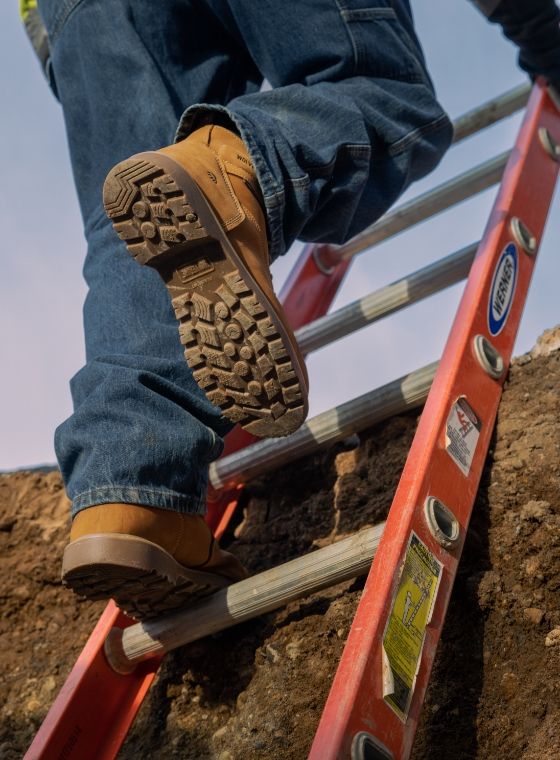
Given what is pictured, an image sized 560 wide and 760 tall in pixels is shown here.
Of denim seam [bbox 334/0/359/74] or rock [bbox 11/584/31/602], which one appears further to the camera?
rock [bbox 11/584/31/602]

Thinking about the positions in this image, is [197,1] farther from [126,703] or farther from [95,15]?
[126,703]

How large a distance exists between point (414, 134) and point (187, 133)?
0.37 m

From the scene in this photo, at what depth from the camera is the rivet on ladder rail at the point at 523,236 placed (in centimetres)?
158

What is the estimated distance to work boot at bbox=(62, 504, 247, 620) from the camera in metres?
1.06

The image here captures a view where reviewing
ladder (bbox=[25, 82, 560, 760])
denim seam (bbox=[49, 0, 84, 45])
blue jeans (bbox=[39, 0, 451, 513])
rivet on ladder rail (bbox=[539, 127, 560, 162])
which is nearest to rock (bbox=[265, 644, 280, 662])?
ladder (bbox=[25, 82, 560, 760])

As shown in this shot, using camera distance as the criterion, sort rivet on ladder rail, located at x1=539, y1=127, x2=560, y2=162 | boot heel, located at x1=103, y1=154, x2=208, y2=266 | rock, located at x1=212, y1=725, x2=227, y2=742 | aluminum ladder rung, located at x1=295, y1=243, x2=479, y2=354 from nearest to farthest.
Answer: boot heel, located at x1=103, y1=154, x2=208, y2=266 → rock, located at x1=212, y1=725, x2=227, y2=742 → aluminum ladder rung, located at x1=295, y1=243, x2=479, y2=354 → rivet on ladder rail, located at x1=539, y1=127, x2=560, y2=162

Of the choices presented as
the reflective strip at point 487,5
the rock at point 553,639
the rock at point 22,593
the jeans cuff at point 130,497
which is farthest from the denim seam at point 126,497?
the reflective strip at point 487,5

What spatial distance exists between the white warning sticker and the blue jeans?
1.01 ft

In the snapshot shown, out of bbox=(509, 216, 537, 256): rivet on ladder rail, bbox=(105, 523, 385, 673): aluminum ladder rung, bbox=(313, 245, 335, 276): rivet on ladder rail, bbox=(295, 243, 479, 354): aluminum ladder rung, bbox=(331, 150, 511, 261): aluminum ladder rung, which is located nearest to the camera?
bbox=(105, 523, 385, 673): aluminum ladder rung

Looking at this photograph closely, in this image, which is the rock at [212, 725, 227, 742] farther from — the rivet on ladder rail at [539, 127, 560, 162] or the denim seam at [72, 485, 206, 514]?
the rivet on ladder rail at [539, 127, 560, 162]

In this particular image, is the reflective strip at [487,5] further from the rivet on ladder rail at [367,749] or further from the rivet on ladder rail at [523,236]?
the rivet on ladder rail at [367,749]

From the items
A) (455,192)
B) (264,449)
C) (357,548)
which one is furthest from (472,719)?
(455,192)

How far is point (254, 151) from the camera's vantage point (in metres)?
1.14

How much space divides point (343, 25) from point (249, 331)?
558mm
